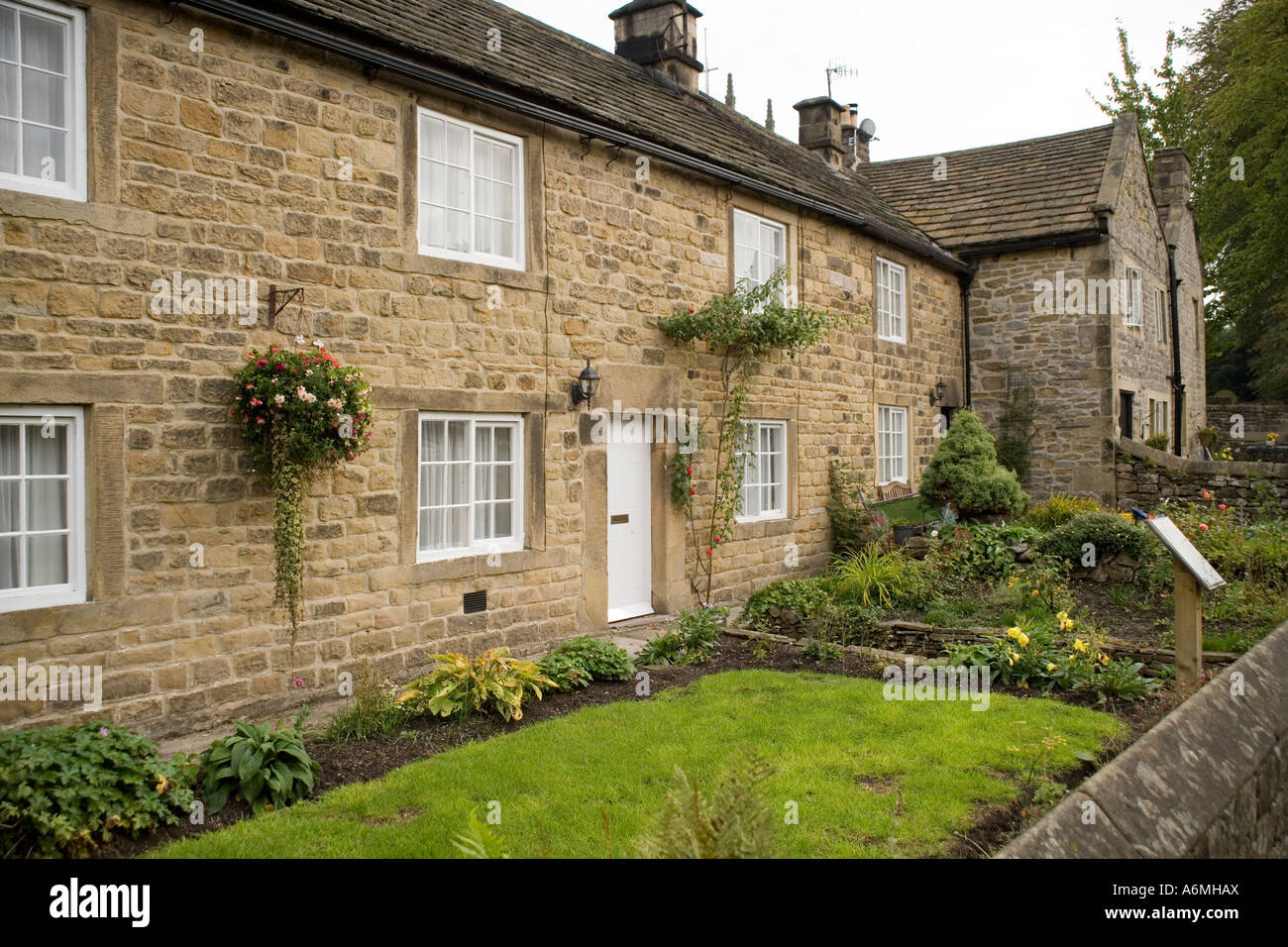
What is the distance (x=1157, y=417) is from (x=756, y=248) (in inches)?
525

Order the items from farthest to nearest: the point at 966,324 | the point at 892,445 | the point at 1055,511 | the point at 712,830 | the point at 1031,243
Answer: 1. the point at 966,324
2. the point at 1031,243
3. the point at 892,445
4. the point at 1055,511
5. the point at 712,830

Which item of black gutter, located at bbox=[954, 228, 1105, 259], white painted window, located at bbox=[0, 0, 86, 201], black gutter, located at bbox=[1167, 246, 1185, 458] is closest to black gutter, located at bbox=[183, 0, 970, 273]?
white painted window, located at bbox=[0, 0, 86, 201]

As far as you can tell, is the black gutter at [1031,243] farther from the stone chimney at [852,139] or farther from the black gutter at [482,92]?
the black gutter at [482,92]

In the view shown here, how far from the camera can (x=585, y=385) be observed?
32.8ft

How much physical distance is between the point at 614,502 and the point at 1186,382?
67.2 feet

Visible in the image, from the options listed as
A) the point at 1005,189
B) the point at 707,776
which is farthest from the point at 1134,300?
the point at 707,776

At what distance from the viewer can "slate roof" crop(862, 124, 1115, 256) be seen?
19094 millimetres

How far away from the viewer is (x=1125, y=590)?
36.3 feet

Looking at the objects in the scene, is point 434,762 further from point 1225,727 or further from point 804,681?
point 1225,727

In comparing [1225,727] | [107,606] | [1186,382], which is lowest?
[1225,727]

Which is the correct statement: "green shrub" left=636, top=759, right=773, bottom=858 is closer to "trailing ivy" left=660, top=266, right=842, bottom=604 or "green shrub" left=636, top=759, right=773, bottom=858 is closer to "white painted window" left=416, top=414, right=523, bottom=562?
"white painted window" left=416, top=414, right=523, bottom=562

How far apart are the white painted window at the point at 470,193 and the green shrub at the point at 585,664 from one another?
12.5 feet

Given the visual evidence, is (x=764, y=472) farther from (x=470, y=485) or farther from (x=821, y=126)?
(x=821, y=126)

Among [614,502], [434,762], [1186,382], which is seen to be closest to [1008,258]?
[1186,382]
